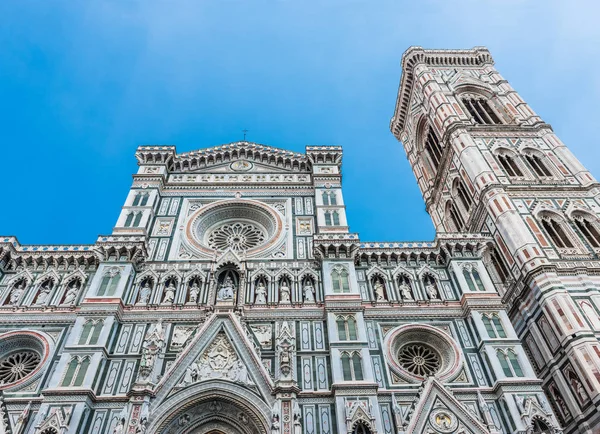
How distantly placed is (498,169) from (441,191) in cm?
572

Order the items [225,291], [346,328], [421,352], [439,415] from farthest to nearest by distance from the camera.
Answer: [225,291], [421,352], [346,328], [439,415]

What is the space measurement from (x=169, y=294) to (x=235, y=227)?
18.0 feet

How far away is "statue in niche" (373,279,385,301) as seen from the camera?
60.8ft

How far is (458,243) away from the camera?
66.3ft

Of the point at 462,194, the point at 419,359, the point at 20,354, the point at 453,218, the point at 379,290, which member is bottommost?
the point at 419,359

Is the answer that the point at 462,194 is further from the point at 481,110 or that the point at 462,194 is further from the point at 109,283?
the point at 109,283

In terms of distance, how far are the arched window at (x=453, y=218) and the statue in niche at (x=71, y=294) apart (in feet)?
66.8

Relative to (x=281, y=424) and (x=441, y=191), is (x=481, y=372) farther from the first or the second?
(x=441, y=191)

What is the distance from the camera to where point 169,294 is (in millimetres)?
18391

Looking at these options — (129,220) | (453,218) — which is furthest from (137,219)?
(453,218)

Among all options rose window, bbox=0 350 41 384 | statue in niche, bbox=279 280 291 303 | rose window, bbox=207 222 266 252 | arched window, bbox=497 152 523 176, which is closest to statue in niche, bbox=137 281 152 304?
rose window, bbox=207 222 266 252

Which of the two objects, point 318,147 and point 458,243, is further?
point 318,147

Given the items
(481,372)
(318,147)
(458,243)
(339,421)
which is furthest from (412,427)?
(318,147)

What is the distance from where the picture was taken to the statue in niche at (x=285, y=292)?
714 inches
